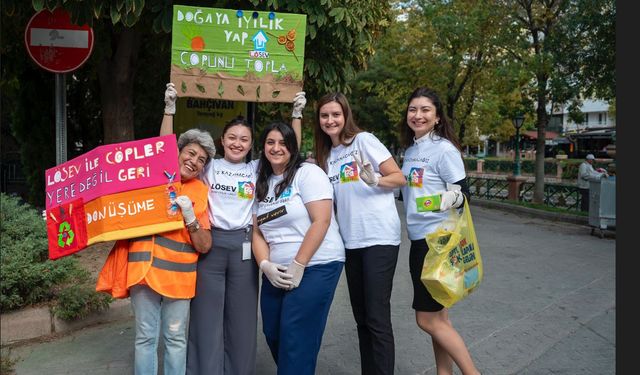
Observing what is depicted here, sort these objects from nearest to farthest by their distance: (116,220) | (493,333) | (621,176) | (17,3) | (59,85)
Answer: (621,176) → (116,220) → (493,333) → (59,85) → (17,3)

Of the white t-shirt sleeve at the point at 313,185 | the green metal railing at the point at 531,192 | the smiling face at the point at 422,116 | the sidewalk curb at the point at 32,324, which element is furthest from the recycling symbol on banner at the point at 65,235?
the green metal railing at the point at 531,192

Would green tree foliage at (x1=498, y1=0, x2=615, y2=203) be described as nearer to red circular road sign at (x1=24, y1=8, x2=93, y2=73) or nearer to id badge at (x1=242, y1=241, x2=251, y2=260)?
red circular road sign at (x1=24, y1=8, x2=93, y2=73)

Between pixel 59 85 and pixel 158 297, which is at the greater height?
pixel 59 85

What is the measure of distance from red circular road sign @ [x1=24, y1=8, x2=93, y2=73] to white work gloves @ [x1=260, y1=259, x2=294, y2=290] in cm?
405

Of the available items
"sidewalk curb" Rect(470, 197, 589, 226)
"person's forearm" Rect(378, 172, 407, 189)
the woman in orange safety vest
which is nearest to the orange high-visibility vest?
the woman in orange safety vest

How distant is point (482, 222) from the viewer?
14.8 meters

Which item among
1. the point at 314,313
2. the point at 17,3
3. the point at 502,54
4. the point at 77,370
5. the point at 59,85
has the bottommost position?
the point at 77,370

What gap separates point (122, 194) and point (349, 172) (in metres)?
1.36

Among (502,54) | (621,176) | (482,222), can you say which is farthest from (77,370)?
(502,54)

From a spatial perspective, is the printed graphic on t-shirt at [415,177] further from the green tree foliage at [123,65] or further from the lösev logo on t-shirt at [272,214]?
the green tree foliage at [123,65]

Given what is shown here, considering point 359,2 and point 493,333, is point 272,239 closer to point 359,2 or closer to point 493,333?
point 493,333

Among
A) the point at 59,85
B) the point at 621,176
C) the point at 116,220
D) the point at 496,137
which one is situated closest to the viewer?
the point at 621,176

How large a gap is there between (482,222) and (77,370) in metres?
12.0

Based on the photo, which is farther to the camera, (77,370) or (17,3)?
(17,3)
